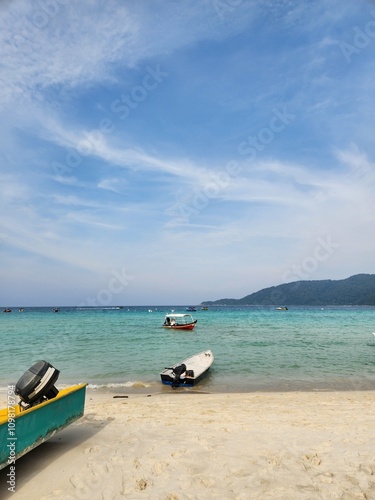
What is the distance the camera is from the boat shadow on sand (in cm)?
564

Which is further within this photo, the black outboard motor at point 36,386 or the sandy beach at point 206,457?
the black outboard motor at point 36,386

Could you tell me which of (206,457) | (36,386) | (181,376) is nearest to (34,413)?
(36,386)

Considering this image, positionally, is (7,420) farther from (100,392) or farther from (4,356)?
(4,356)

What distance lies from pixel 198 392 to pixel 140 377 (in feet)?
13.0

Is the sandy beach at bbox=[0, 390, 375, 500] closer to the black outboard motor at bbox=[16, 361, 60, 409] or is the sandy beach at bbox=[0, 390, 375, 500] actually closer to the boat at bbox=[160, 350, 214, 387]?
the black outboard motor at bbox=[16, 361, 60, 409]

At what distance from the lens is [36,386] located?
21.7 feet

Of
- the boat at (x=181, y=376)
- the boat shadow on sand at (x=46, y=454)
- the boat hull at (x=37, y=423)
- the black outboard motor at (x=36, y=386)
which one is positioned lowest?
the boat at (x=181, y=376)

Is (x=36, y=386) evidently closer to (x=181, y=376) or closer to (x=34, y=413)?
(x=34, y=413)

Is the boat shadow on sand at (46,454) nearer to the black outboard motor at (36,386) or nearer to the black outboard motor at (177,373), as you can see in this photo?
the black outboard motor at (36,386)

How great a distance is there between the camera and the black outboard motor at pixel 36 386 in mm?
6590

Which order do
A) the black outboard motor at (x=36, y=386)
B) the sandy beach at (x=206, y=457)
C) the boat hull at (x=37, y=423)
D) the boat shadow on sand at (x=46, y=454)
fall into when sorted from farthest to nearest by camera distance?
the black outboard motor at (x=36, y=386)
the boat shadow on sand at (x=46, y=454)
the sandy beach at (x=206, y=457)
the boat hull at (x=37, y=423)

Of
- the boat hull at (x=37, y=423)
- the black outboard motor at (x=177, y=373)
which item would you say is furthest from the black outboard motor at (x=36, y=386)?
the black outboard motor at (x=177, y=373)

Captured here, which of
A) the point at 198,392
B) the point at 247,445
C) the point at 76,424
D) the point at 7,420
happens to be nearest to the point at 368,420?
the point at 247,445

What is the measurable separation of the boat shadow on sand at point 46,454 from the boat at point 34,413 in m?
0.29
